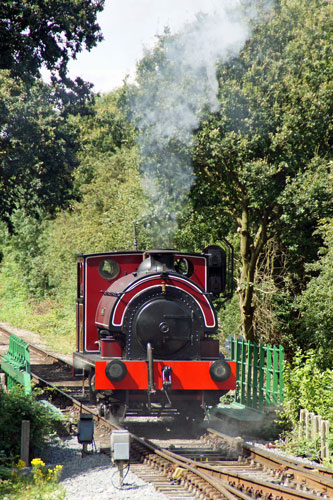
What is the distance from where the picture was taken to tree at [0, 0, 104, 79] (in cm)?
1366

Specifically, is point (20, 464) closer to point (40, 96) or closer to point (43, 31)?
point (43, 31)

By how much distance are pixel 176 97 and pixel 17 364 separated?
20.1 feet

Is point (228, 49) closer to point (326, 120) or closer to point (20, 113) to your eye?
point (326, 120)

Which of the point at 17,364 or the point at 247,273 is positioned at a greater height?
the point at 247,273

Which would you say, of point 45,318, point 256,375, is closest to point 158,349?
point 256,375

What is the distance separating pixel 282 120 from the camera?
13.5m

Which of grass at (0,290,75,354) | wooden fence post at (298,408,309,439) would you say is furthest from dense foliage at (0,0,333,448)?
grass at (0,290,75,354)

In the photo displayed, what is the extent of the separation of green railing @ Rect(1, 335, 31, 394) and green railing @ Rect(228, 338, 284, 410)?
13.4 feet

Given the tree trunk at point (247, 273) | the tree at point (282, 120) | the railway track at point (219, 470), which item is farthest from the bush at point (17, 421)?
the tree trunk at point (247, 273)

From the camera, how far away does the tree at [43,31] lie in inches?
538

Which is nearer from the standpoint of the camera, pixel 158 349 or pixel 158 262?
pixel 158 349

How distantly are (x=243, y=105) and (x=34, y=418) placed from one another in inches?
315

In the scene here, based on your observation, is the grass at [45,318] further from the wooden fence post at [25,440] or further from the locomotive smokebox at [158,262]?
the wooden fence post at [25,440]

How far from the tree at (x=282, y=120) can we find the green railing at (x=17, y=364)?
543 cm
